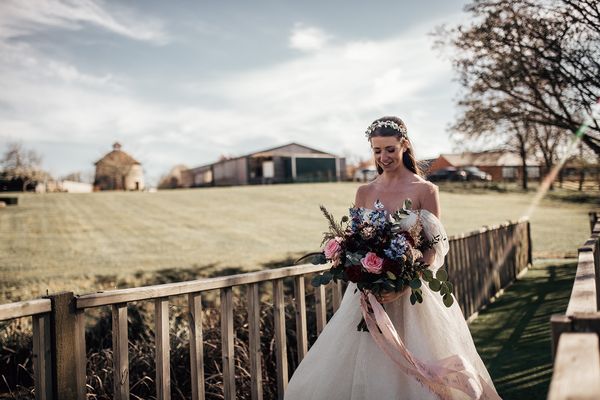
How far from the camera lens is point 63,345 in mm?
2779

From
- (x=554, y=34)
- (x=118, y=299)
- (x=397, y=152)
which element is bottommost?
(x=118, y=299)

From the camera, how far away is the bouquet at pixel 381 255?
2992 mm

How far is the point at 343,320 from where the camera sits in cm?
344

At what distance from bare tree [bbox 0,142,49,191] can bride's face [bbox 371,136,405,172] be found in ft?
166

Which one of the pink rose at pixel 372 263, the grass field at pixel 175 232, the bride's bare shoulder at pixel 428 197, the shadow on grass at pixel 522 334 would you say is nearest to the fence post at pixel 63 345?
the pink rose at pixel 372 263

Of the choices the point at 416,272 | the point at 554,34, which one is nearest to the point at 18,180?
the point at 554,34

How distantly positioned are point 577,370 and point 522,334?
5.51 meters

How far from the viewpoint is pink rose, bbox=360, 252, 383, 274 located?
2.95 m

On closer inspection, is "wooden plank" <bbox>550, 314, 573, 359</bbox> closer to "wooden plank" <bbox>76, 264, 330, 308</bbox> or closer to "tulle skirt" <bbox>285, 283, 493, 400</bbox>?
"tulle skirt" <bbox>285, 283, 493, 400</bbox>

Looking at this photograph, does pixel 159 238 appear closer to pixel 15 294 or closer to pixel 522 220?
pixel 15 294

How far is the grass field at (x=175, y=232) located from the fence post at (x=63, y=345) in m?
6.10

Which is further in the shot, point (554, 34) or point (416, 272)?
point (554, 34)

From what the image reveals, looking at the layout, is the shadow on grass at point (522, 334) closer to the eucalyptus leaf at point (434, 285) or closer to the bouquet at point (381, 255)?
the eucalyptus leaf at point (434, 285)

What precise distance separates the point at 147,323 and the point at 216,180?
4983 centimetres
